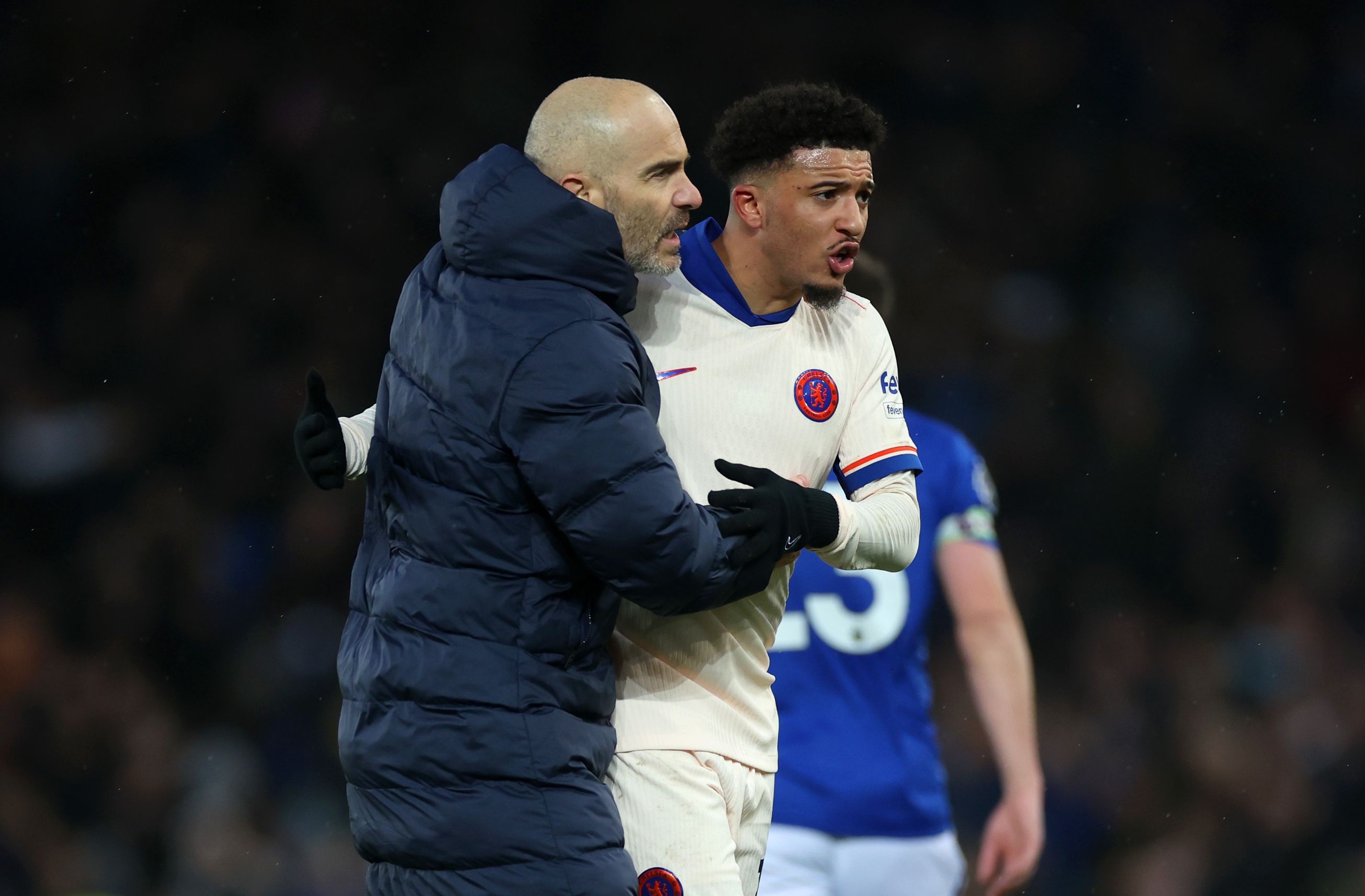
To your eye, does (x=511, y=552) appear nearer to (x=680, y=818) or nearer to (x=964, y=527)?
(x=680, y=818)

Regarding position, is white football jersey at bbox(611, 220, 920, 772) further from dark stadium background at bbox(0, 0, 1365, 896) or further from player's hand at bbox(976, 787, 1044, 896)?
dark stadium background at bbox(0, 0, 1365, 896)

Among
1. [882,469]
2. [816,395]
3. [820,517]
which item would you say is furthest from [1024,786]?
[820,517]

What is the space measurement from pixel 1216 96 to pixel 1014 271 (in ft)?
4.38

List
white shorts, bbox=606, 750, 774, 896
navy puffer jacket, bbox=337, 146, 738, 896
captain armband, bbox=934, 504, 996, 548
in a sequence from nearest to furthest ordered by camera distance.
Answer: navy puffer jacket, bbox=337, 146, 738, 896, white shorts, bbox=606, 750, 774, 896, captain armband, bbox=934, 504, 996, 548

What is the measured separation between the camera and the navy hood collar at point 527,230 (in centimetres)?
216

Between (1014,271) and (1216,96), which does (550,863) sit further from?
(1216,96)

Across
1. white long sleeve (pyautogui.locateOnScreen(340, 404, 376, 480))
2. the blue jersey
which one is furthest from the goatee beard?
the blue jersey

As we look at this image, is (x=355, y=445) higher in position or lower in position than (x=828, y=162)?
lower

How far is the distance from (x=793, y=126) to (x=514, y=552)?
890 mm

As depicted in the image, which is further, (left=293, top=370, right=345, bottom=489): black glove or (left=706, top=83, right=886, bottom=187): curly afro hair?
(left=706, top=83, right=886, bottom=187): curly afro hair

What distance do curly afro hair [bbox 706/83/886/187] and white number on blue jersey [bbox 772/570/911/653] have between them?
1.51 metres

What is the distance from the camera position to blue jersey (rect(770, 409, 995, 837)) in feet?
12.5

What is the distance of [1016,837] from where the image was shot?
167 inches

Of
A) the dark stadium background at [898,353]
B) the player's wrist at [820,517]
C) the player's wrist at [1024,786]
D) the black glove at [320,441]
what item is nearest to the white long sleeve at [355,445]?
the black glove at [320,441]
